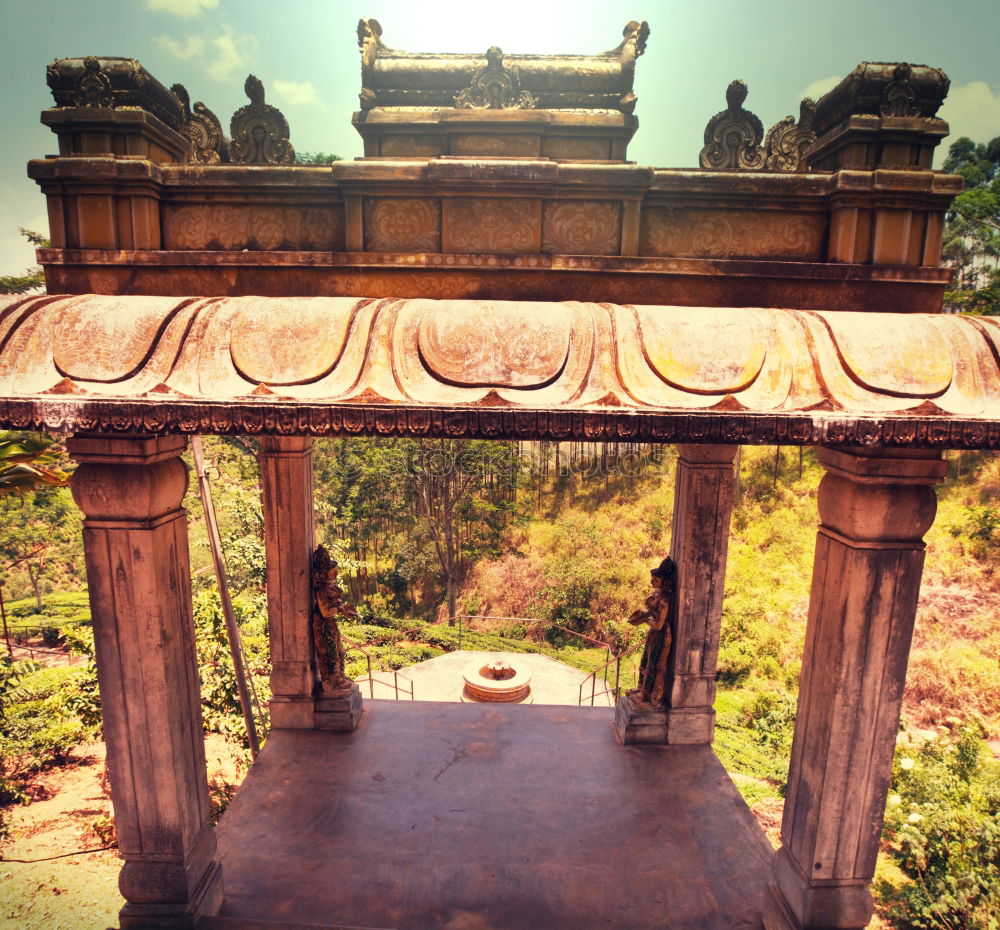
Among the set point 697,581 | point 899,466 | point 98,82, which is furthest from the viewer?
point 697,581

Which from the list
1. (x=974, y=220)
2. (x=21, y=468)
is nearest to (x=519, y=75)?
(x=21, y=468)

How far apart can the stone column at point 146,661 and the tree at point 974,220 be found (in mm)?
32878

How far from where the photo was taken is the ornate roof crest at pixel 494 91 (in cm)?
477

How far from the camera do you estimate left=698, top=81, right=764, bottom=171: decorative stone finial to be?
4.53 meters

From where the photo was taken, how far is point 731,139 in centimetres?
455

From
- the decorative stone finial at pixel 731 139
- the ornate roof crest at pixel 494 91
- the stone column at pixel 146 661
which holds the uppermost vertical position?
the ornate roof crest at pixel 494 91

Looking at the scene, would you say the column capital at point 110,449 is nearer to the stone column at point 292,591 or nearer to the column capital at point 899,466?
the stone column at point 292,591

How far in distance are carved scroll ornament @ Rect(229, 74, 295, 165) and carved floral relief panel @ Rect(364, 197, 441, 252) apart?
0.96m

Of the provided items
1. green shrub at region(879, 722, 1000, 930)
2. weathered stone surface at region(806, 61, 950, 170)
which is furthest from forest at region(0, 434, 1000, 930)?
weathered stone surface at region(806, 61, 950, 170)

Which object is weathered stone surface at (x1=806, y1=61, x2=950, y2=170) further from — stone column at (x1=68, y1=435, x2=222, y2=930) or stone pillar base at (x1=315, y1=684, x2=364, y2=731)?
stone pillar base at (x1=315, y1=684, x2=364, y2=731)

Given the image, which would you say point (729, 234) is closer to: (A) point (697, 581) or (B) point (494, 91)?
(B) point (494, 91)

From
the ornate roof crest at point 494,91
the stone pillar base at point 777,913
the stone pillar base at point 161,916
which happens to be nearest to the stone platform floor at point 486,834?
the stone pillar base at point 161,916

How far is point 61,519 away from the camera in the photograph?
29.4m

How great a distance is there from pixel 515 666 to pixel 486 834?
6471 mm
